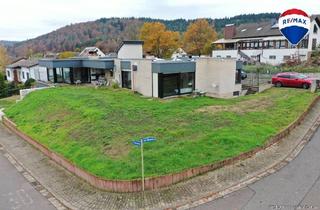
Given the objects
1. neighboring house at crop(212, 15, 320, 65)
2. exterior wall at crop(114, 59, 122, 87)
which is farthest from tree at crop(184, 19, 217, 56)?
exterior wall at crop(114, 59, 122, 87)

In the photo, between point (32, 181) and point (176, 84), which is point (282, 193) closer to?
point (32, 181)

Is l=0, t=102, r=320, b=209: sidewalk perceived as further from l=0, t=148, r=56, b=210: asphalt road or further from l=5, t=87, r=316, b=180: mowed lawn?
l=5, t=87, r=316, b=180: mowed lawn

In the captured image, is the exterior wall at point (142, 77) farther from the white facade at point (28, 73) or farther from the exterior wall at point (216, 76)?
the white facade at point (28, 73)

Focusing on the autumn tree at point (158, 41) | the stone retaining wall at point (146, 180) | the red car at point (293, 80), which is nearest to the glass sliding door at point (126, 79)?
the stone retaining wall at point (146, 180)

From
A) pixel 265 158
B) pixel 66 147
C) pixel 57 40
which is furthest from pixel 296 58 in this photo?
pixel 57 40

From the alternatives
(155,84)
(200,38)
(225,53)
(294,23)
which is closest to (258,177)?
(294,23)

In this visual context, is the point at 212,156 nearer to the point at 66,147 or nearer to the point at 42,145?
the point at 66,147
